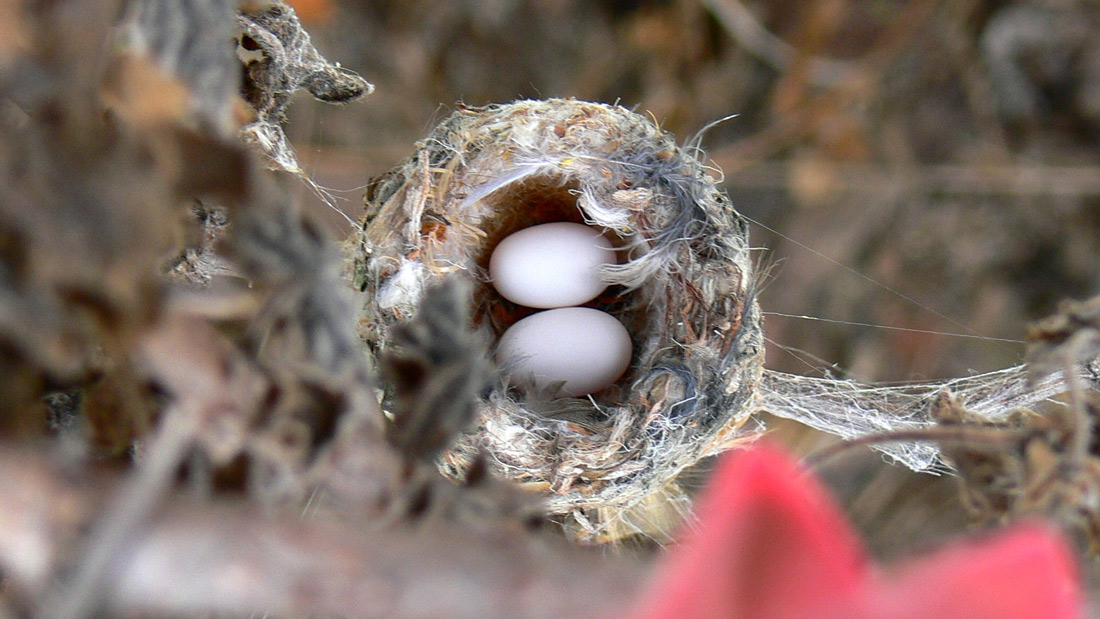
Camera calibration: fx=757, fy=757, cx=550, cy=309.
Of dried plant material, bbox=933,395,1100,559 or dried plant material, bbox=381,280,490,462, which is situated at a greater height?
dried plant material, bbox=933,395,1100,559

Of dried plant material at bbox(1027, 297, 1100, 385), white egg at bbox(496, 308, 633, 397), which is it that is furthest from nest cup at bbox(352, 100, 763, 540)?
dried plant material at bbox(1027, 297, 1100, 385)

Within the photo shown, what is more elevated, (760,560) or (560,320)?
(760,560)

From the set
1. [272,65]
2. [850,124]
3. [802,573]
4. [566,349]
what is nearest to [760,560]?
[802,573]

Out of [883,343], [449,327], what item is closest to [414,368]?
[449,327]

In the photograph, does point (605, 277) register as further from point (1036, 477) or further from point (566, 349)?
point (1036, 477)

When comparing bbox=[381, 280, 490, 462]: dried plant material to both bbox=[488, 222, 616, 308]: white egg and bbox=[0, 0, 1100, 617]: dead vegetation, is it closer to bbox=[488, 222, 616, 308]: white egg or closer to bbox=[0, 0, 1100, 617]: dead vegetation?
bbox=[0, 0, 1100, 617]: dead vegetation
